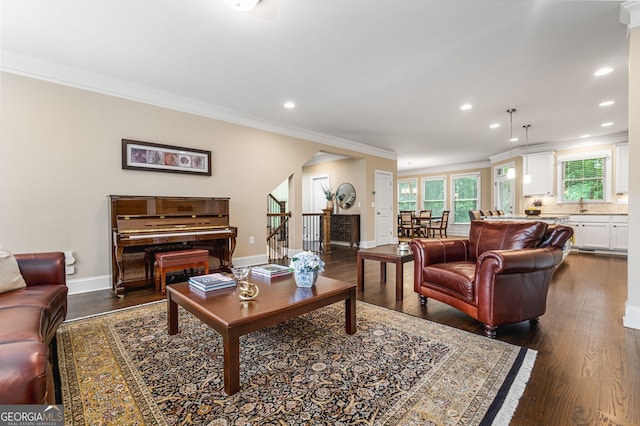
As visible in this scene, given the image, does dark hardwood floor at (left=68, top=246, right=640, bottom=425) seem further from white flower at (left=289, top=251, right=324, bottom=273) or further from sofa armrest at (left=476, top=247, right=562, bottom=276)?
white flower at (left=289, top=251, right=324, bottom=273)

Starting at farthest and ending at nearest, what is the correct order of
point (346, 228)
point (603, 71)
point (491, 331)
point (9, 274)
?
point (346, 228) < point (603, 71) < point (491, 331) < point (9, 274)

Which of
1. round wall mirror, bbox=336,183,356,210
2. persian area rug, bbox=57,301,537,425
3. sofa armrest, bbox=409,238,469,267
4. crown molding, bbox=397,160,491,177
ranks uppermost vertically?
crown molding, bbox=397,160,491,177

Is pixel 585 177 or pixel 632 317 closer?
pixel 632 317

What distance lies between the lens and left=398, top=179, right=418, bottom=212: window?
1156 centimetres

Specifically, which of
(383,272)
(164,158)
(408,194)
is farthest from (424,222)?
(164,158)

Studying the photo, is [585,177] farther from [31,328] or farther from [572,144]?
[31,328]

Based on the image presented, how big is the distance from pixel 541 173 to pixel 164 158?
827cm

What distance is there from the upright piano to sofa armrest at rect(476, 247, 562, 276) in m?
3.11

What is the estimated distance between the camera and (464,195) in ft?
33.8

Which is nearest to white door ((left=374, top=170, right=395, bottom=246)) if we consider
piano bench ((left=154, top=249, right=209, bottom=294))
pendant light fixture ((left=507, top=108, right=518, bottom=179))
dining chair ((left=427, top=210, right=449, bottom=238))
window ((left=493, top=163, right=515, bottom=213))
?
dining chair ((left=427, top=210, right=449, bottom=238))

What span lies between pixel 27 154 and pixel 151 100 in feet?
4.81

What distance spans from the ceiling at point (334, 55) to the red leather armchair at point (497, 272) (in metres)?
1.79

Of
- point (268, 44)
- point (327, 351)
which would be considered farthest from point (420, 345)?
point (268, 44)

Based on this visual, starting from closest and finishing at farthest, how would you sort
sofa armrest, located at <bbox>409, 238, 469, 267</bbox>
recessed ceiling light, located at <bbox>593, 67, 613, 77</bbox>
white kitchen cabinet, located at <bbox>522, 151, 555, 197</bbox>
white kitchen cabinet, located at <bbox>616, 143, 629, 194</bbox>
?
sofa armrest, located at <bbox>409, 238, 469, 267</bbox> → recessed ceiling light, located at <bbox>593, 67, 613, 77</bbox> → white kitchen cabinet, located at <bbox>616, 143, 629, 194</bbox> → white kitchen cabinet, located at <bbox>522, 151, 555, 197</bbox>
